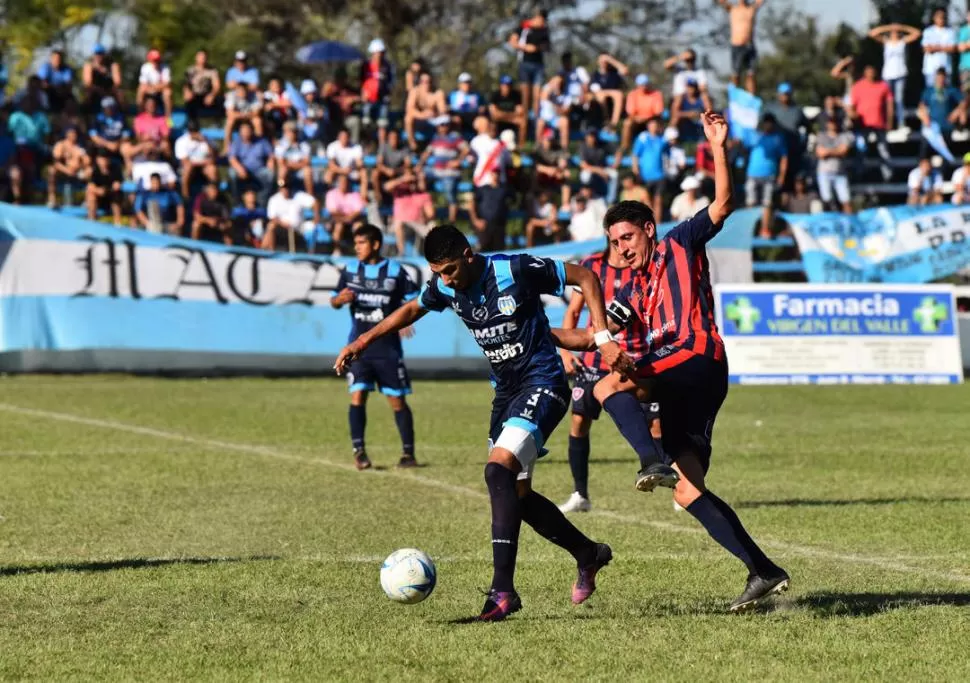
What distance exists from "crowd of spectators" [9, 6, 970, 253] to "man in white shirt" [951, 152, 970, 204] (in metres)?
0.04

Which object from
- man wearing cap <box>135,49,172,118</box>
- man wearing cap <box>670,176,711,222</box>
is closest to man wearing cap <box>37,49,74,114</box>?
man wearing cap <box>135,49,172,118</box>

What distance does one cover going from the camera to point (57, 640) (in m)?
6.95

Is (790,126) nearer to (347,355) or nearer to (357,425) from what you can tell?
(357,425)

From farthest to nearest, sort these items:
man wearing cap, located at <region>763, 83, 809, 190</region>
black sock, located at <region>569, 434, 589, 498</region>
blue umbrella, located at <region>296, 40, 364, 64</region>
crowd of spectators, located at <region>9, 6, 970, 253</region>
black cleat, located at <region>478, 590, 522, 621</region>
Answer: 1. blue umbrella, located at <region>296, 40, 364, 64</region>
2. man wearing cap, located at <region>763, 83, 809, 190</region>
3. crowd of spectators, located at <region>9, 6, 970, 253</region>
4. black sock, located at <region>569, 434, 589, 498</region>
5. black cleat, located at <region>478, 590, 522, 621</region>

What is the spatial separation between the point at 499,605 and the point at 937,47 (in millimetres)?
24692

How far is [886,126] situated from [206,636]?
24.1 metres

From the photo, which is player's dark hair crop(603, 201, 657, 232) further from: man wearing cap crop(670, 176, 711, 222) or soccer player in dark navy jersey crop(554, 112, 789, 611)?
man wearing cap crop(670, 176, 711, 222)

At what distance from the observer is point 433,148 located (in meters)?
26.6

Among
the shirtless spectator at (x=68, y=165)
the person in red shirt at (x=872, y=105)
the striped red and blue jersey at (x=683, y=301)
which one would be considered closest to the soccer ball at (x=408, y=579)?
the striped red and blue jersey at (x=683, y=301)

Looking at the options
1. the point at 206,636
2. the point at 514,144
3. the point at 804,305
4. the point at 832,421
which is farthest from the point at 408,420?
the point at 514,144

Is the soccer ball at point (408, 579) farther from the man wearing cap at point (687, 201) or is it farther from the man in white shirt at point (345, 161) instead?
the man in white shirt at point (345, 161)

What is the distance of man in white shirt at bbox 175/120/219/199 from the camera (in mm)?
26141

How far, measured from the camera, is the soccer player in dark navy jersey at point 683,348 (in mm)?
7586

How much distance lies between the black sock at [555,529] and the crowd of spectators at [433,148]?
51.8 feet
